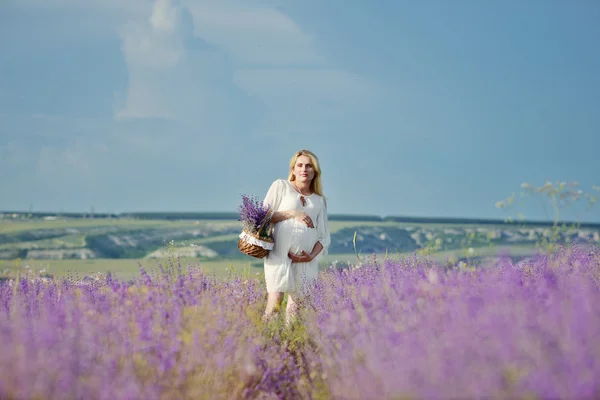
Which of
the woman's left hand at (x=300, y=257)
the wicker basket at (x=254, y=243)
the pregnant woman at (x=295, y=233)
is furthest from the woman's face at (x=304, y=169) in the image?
the woman's left hand at (x=300, y=257)

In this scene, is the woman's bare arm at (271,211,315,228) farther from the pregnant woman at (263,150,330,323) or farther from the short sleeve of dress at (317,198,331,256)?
the short sleeve of dress at (317,198,331,256)

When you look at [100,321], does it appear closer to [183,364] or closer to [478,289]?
[183,364]

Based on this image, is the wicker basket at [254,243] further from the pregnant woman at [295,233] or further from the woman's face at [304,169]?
the woman's face at [304,169]

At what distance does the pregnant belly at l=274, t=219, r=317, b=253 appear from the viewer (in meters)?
4.57

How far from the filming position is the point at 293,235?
4.57 metres

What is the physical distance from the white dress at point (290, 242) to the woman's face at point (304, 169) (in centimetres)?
10

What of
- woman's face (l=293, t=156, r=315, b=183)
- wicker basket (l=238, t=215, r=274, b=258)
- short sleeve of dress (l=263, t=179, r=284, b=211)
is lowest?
wicker basket (l=238, t=215, r=274, b=258)

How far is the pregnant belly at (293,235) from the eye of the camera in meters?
4.57

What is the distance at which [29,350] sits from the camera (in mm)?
2520

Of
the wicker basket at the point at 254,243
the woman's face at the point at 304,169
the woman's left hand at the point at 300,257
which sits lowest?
the woman's left hand at the point at 300,257

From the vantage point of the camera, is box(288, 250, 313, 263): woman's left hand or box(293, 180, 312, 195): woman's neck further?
box(293, 180, 312, 195): woman's neck

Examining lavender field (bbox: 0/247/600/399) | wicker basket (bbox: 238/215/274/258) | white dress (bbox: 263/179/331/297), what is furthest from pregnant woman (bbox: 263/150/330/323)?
lavender field (bbox: 0/247/600/399)

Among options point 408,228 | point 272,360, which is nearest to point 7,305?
point 272,360

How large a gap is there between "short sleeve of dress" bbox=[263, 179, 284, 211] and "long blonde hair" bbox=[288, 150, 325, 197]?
6.8 inches
